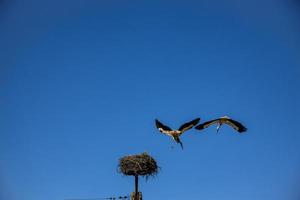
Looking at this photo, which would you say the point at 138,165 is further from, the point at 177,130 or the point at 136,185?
the point at 177,130

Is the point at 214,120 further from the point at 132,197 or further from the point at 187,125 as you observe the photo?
the point at 132,197

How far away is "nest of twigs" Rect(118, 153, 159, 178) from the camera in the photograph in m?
38.7

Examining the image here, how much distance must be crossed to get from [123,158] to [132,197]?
279 cm

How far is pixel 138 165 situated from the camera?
38656mm

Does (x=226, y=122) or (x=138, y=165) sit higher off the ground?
(x=138, y=165)

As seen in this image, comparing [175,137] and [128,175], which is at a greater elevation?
[128,175]

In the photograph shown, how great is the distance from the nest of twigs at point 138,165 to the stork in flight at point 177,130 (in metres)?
15.2

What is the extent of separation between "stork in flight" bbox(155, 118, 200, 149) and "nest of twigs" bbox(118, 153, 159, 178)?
15202 mm

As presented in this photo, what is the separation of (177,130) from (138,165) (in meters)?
15.4

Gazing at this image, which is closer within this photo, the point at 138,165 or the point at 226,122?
the point at 226,122

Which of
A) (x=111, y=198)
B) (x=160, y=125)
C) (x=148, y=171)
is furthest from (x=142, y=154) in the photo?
(x=160, y=125)

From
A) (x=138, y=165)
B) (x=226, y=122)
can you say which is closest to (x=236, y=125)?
(x=226, y=122)

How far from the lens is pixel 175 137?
920 inches

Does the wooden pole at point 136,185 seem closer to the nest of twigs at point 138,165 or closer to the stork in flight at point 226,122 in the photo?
the nest of twigs at point 138,165
